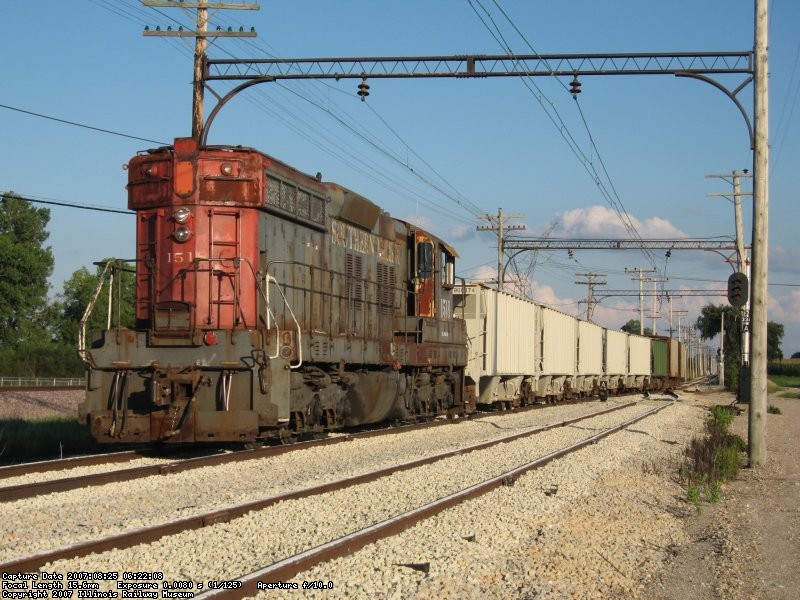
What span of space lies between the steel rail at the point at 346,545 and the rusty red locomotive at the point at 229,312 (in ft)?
10.2

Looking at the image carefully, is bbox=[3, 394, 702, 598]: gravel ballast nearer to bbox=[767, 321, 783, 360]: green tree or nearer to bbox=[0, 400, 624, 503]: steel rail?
bbox=[0, 400, 624, 503]: steel rail

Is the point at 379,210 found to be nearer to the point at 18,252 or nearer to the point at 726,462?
the point at 726,462

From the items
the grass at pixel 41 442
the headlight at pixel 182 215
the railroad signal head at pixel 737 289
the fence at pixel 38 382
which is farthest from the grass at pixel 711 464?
the fence at pixel 38 382

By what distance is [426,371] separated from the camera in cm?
1786

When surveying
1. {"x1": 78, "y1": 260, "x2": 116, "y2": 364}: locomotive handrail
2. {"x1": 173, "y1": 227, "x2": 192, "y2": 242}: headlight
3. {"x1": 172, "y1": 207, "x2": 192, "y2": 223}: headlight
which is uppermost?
{"x1": 172, "y1": 207, "x2": 192, "y2": 223}: headlight

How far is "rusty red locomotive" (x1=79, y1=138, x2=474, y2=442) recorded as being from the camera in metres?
11.1

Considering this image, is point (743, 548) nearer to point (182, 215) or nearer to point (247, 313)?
point (247, 313)

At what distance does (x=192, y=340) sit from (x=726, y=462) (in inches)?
299

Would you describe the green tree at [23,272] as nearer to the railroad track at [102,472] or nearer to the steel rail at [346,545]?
the railroad track at [102,472]

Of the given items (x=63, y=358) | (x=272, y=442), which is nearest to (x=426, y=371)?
(x=272, y=442)

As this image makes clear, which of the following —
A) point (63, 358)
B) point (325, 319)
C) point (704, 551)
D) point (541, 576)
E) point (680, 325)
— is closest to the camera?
point (541, 576)

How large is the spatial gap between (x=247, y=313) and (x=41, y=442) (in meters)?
4.78

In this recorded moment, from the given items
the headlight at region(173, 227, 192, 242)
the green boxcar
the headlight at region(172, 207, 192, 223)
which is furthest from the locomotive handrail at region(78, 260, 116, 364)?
the green boxcar

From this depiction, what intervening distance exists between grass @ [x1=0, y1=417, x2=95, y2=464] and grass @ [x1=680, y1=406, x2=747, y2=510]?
8.63 metres
